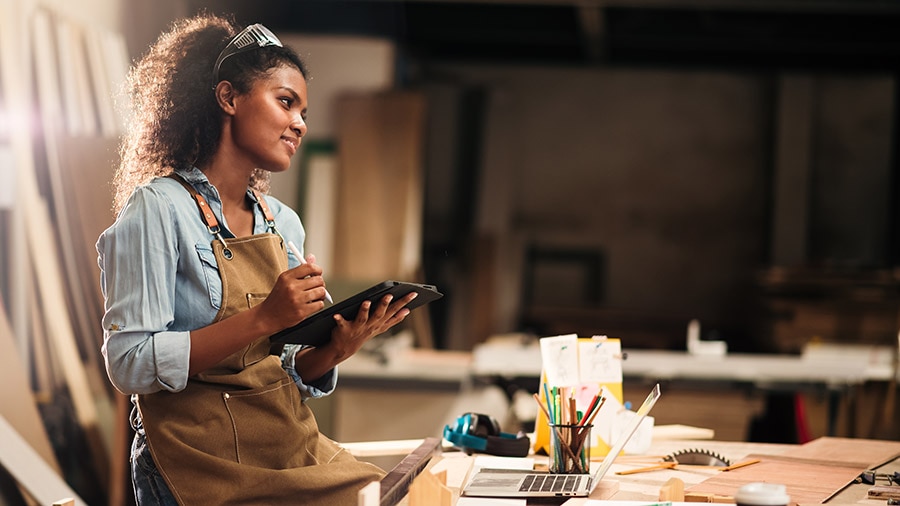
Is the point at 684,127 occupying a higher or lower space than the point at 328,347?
higher

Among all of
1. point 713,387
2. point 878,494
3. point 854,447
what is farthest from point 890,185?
point 878,494

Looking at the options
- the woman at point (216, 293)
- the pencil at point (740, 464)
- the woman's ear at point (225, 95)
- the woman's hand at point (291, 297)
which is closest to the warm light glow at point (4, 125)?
the woman at point (216, 293)

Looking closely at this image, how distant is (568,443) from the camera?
219 centimetres

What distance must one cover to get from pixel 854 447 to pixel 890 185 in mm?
7224

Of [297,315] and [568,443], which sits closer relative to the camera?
[297,315]

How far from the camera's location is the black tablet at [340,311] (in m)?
1.81

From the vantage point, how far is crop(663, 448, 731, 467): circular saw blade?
240 centimetres

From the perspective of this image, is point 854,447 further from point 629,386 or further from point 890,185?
point 890,185

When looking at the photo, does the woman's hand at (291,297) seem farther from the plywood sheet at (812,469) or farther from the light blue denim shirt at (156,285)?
the plywood sheet at (812,469)

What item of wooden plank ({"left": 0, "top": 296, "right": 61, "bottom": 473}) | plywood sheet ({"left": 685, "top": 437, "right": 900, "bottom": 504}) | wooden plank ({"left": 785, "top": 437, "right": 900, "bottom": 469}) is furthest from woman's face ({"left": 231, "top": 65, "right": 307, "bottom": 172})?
wooden plank ({"left": 0, "top": 296, "right": 61, "bottom": 473})

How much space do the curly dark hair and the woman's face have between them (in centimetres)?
2

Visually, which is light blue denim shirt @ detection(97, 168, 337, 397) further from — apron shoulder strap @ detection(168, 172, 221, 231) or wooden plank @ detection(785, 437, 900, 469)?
wooden plank @ detection(785, 437, 900, 469)

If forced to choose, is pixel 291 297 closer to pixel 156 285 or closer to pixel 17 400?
pixel 156 285

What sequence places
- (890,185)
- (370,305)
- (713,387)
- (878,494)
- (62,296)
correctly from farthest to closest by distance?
1. (890,185)
2. (713,387)
3. (62,296)
4. (878,494)
5. (370,305)
